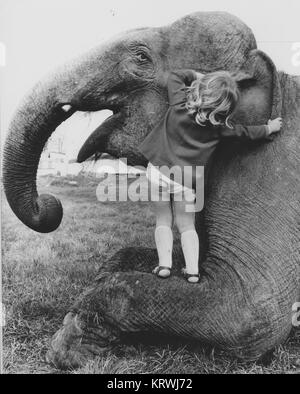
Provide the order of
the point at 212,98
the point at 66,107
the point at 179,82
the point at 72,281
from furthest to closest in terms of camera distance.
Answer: the point at 72,281 → the point at 66,107 → the point at 179,82 → the point at 212,98

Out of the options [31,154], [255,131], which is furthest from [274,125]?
[31,154]

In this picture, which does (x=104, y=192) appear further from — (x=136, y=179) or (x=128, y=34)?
(x=128, y=34)

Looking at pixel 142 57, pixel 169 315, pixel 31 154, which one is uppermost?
pixel 142 57

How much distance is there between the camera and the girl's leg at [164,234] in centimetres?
213

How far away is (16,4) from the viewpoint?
2350 millimetres

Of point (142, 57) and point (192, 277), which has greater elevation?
point (142, 57)

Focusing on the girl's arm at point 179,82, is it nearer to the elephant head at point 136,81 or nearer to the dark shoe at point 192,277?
the elephant head at point 136,81

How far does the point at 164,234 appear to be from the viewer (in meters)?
2.14

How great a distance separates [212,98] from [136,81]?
0.31 meters

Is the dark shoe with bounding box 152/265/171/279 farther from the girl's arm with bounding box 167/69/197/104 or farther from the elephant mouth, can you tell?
the girl's arm with bounding box 167/69/197/104

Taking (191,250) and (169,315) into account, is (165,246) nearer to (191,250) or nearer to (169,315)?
(191,250)

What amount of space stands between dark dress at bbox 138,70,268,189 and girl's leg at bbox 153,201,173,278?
0.52 ft

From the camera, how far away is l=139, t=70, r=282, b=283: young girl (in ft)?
6.54

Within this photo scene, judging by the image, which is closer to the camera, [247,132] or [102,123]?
[247,132]
